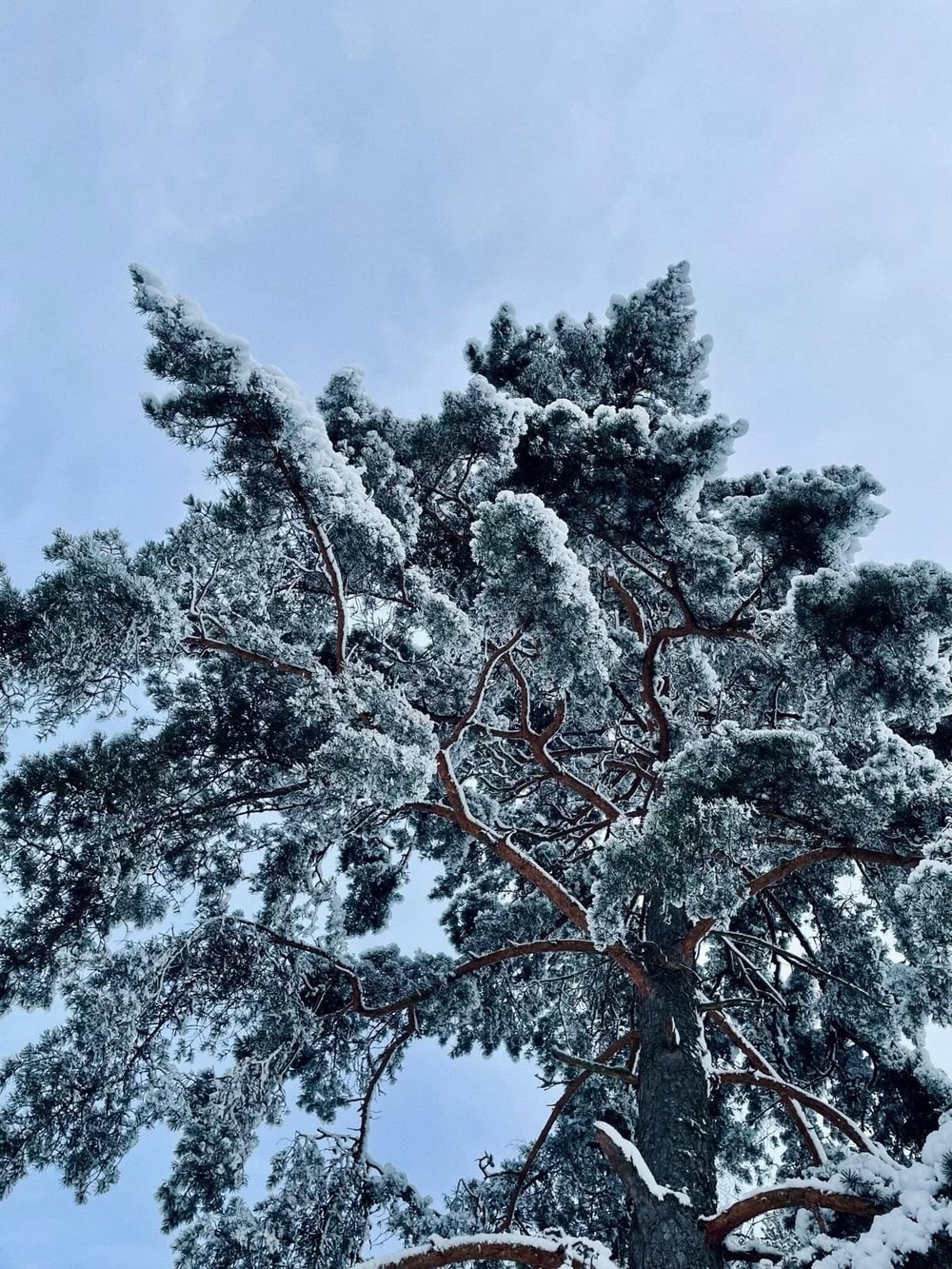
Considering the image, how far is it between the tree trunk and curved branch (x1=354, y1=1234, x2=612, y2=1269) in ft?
1.18

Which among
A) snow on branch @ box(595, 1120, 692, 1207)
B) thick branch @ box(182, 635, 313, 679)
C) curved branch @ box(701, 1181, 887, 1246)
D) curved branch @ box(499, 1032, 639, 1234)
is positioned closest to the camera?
curved branch @ box(701, 1181, 887, 1246)

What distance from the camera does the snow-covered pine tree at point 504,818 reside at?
17.4 ft

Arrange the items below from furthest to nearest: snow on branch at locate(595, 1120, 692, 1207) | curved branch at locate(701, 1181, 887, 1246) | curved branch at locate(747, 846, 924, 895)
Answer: curved branch at locate(747, 846, 924, 895)
snow on branch at locate(595, 1120, 692, 1207)
curved branch at locate(701, 1181, 887, 1246)

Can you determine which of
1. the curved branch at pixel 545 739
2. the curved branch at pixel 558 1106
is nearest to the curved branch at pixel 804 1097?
the curved branch at pixel 558 1106

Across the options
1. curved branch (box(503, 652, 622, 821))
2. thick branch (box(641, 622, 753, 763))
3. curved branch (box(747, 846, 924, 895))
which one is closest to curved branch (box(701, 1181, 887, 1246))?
curved branch (box(747, 846, 924, 895))

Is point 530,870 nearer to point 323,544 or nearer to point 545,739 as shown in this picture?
point 545,739

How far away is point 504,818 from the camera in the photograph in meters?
9.20

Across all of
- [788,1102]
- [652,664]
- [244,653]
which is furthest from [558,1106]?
[244,653]

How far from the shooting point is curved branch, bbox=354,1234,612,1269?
453cm

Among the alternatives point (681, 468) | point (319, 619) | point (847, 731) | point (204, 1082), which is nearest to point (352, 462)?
point (319, 619)

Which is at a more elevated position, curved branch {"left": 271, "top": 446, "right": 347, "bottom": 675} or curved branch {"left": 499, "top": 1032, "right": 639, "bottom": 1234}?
curved branch {"left": 271, "top": 446, "right": 347, "bottom": 675}

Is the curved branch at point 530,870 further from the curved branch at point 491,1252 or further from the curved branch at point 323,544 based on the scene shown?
the curved branch at point 491,1252

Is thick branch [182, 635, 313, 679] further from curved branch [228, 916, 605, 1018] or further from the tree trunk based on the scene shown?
the tree trunk

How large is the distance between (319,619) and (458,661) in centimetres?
151
